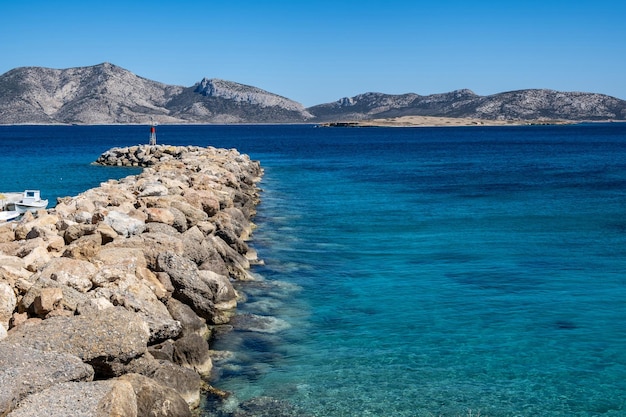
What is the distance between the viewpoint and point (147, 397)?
901 centimetres

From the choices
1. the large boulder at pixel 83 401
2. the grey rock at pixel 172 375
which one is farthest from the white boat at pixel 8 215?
the large boulder at pixel 83 401

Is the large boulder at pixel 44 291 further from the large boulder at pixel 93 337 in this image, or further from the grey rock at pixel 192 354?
the grey rock at pixel 192 354

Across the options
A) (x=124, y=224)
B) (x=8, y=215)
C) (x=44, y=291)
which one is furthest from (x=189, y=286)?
(x=8, y=215)

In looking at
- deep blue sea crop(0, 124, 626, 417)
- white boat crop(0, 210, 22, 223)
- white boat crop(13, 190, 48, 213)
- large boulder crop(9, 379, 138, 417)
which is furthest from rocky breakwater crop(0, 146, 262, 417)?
white boat crop(13, 190, 48, 213)

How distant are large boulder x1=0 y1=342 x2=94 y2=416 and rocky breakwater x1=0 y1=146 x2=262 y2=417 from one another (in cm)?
1

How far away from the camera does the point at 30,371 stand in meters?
8.33

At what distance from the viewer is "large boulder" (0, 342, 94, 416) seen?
7957 millimetres

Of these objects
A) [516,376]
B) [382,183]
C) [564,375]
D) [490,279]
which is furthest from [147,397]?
[382,183]

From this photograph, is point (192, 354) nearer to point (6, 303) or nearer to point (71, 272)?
point (71, 272)

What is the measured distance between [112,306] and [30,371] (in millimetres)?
2234

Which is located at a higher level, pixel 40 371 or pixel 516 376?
pixel 40 371

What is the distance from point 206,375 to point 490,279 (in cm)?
882

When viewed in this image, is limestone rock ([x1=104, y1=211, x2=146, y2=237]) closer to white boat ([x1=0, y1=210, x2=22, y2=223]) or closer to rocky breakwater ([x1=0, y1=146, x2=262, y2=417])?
rocky breakwater ([x1=0, y1=146, x2=262, y2=417])

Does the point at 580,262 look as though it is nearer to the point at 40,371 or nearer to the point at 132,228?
the point at 132,228
